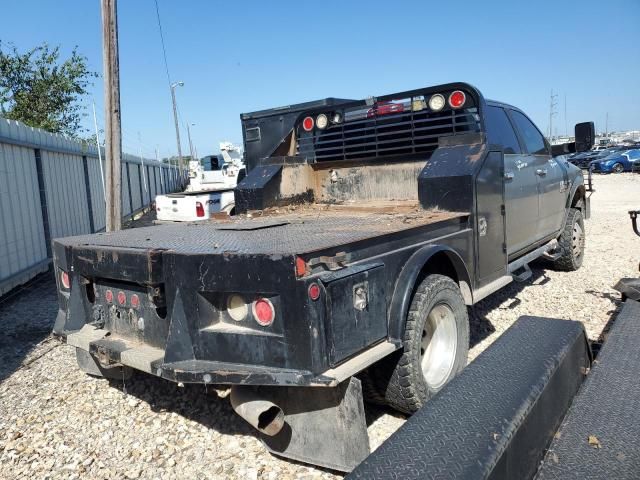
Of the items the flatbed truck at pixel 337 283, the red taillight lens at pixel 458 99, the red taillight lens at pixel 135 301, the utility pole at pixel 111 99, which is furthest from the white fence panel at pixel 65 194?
the red taillight lens at pixel 458 99

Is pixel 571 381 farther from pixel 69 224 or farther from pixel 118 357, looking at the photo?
pixel 69 224

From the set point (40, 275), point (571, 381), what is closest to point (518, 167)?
point (571, 381)

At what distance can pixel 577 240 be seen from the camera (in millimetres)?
6969

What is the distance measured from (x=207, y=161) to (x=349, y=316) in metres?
35.6

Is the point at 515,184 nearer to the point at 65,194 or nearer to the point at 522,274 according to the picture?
the point at 522,274

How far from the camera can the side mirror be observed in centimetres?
582

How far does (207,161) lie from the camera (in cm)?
3672

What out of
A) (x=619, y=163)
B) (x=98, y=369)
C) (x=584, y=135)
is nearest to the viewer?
(x=98, y=369)

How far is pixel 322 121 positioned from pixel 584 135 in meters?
2.99

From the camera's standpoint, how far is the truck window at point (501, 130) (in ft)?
15.1

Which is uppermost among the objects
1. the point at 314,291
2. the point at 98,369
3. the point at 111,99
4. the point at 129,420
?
the point at 111,99

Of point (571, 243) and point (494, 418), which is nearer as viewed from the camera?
point (494, 418)

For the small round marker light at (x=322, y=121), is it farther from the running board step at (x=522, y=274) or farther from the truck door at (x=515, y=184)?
the running board step at (x=522, y=274)

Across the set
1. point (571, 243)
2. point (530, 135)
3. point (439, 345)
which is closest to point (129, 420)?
point (439, 345)
